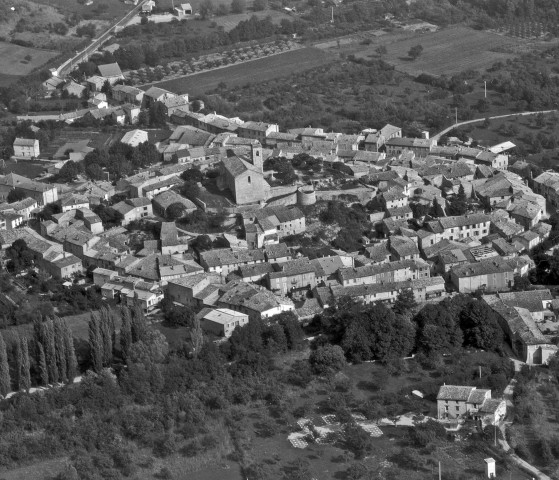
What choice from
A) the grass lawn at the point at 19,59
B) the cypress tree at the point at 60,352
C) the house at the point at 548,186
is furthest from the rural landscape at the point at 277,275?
the grass lawn at the point at 19,59

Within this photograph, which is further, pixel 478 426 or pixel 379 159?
pixel 379 159

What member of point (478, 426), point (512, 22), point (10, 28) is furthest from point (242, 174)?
point (512, 22)

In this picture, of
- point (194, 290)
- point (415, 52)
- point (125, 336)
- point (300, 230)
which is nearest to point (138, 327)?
point (125, 336)

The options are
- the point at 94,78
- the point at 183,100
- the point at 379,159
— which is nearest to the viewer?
the point at 379,159

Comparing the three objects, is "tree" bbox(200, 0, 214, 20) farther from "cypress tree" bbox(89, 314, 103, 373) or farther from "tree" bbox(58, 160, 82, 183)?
"cypress tree" bbox(89, 314, 103, 373)

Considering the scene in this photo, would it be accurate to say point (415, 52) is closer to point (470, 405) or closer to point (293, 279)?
point (293, 279)

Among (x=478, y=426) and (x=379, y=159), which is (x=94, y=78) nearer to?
(x=379, y=159)

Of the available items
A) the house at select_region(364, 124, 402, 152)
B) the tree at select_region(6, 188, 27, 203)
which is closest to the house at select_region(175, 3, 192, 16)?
the house at select_region(364, 124, 402, 152)
